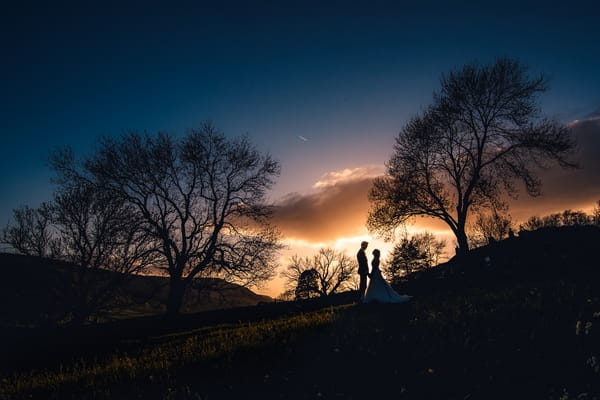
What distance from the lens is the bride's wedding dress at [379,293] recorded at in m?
12.3

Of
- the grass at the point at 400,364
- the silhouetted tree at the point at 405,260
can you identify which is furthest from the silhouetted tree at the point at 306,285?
the grass at the point at 400,364

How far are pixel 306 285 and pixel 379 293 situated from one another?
149 feet

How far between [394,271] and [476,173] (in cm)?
3827

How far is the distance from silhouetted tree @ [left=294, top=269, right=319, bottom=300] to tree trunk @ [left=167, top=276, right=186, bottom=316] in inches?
1320

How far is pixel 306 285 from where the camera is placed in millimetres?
56531

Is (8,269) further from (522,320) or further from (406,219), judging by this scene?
(522,320)

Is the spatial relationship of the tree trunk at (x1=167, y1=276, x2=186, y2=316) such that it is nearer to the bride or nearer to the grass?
the bride

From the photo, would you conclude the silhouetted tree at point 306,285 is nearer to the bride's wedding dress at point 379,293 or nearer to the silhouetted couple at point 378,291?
the silhouetted couple at point 378,291

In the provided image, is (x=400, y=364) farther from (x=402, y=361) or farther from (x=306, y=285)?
(x=306, y=285)

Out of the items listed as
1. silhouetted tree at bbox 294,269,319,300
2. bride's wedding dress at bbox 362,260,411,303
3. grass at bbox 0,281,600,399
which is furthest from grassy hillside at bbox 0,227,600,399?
silhouetted tree at bbox 294,269,319,300

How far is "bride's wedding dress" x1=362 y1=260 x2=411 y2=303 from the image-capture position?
483 inches

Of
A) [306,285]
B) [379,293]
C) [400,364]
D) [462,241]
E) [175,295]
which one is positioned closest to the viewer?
[400,364]

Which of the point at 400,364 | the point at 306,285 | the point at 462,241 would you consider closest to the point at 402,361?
the point at 400,364

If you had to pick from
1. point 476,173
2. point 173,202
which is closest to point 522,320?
point 476,173
